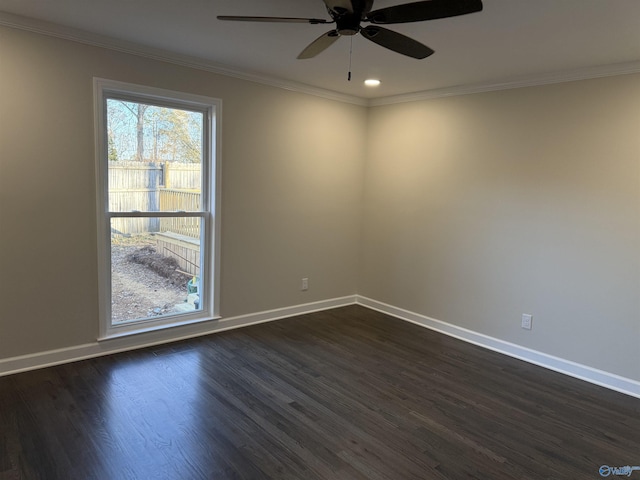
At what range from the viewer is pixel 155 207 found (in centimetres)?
365

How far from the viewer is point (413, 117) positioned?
454 centimetres

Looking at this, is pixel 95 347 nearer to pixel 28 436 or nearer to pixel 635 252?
pixel 28 436

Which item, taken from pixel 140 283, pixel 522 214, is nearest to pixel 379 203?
pixel 522 214

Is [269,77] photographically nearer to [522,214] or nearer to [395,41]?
[395,41]

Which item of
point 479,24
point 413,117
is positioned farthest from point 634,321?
point 413,117

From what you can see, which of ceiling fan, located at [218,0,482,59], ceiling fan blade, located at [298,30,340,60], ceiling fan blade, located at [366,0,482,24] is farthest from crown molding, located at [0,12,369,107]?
ceiling fan blade, located at [366,0,482,24]

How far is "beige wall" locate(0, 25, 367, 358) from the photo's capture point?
2.94 metres

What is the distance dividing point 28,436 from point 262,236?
2.49 metres

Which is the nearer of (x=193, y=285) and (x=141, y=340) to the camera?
(x=141, y=340)

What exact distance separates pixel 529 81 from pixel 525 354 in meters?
2.35

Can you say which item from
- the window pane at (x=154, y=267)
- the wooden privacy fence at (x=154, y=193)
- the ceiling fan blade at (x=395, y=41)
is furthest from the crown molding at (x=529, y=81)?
the window pane at (x=154, y=267)

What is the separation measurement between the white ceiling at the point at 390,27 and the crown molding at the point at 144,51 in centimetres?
5

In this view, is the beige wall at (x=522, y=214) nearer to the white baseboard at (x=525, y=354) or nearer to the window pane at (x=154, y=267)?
the white baseboard at (x=525, y=354)

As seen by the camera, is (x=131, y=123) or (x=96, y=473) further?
(x=131, y=123)
